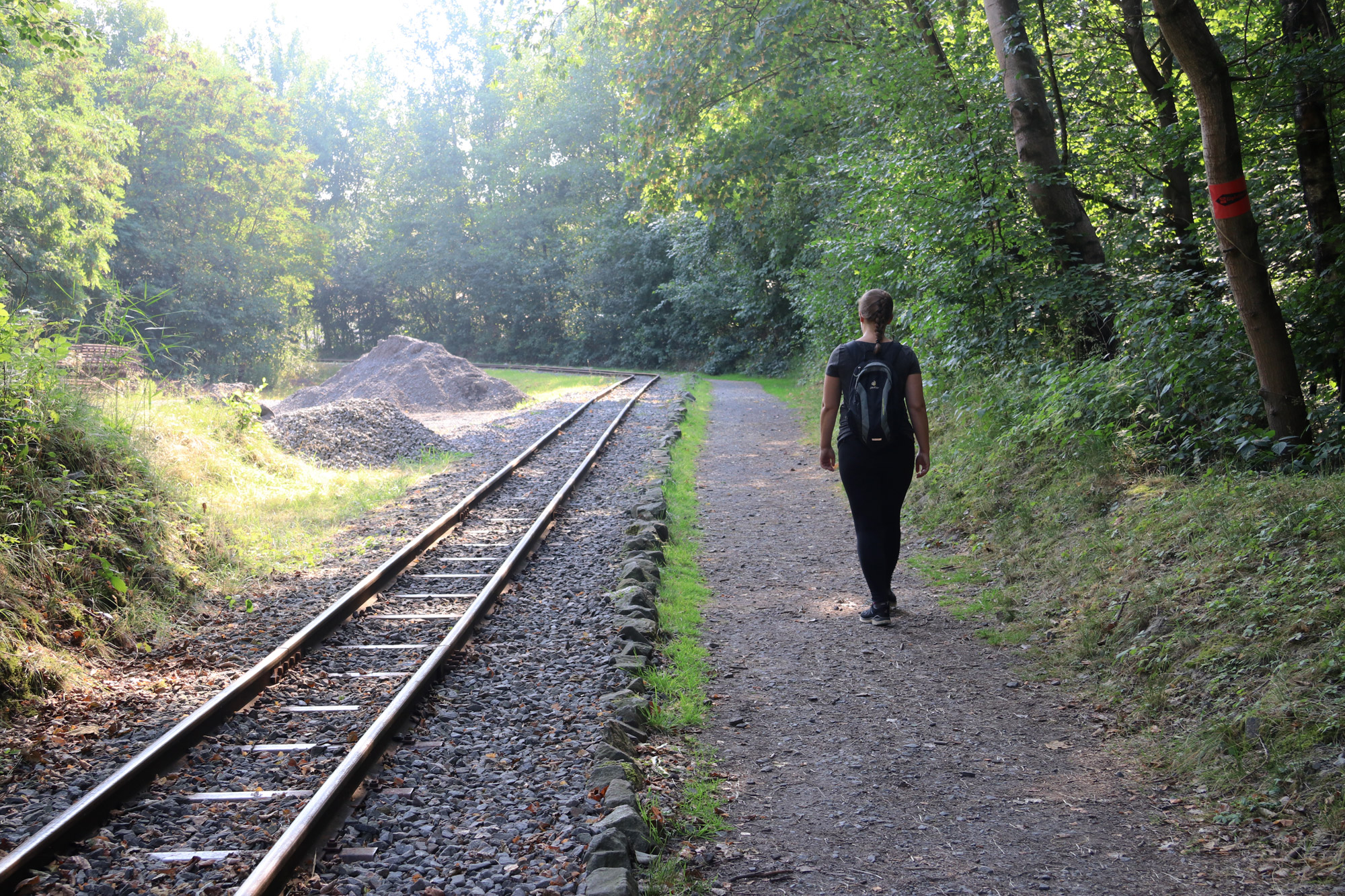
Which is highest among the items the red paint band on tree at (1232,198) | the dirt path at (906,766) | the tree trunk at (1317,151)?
the tree trunk at (1317,151)

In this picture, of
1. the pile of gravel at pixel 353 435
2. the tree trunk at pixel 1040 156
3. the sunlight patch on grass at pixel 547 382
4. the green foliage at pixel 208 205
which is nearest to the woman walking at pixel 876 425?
the tree trunk at pixel 1040 156

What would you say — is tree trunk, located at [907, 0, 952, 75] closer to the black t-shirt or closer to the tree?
the black t-shirt

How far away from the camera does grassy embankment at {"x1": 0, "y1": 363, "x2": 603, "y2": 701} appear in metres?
5.16

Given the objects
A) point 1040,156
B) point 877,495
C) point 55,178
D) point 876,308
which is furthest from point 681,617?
point 55,178

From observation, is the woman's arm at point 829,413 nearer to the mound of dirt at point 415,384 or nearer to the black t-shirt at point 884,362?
the black t-shirt at point 884,362

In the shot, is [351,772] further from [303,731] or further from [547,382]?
[547,382]

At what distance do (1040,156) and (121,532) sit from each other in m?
8.73

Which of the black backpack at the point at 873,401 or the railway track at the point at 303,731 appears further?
the black backpack at the point at 873,401

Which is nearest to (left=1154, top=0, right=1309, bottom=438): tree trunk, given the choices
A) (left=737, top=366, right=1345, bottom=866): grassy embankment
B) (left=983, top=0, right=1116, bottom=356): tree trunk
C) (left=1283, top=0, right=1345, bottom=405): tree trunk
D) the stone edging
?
(left=737, top=366, right=1345, bottom=866): grassy embankment

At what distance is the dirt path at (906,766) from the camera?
3178mm

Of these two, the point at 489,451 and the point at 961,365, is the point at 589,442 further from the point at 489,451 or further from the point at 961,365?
the point at 961,365

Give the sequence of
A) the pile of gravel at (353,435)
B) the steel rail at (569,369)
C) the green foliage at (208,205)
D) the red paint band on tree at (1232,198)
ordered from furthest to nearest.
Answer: the green foliage at (208,205)
the steel rail at (569,369)
the pile of gravel at (353,435)
the red paint band on tree at (1232,198)

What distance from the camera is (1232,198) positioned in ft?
17.0

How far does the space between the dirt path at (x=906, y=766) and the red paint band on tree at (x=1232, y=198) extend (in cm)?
303
